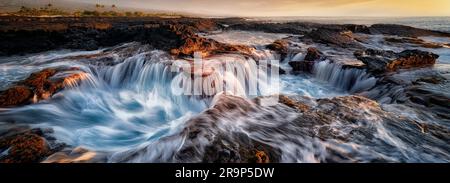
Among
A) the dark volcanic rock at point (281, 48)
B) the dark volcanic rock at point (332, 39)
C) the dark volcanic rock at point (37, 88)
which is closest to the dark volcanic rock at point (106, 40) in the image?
the dark volcanic rock at point (281, 48)

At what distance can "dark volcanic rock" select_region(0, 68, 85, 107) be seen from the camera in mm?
6859

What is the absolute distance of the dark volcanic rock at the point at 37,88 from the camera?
270 inches

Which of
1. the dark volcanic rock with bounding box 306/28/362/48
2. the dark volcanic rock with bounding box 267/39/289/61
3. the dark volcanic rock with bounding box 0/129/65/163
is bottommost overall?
the dark volcanic rock with bounding box 0/129/65/163

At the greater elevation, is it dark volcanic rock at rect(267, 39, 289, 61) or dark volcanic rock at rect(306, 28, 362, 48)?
dark volcanic rock at rect(306, 28, 362, 48)

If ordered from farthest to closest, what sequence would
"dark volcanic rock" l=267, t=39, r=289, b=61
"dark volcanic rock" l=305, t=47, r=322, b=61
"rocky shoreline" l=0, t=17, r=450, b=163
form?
"dark volcanic rock" l=267, t=39, r=289, b=61 < "dark volcanic rock" l=305, t=47, r=322, b=61 < "rocky shoreline" l=0, t=17, r=450, b=163

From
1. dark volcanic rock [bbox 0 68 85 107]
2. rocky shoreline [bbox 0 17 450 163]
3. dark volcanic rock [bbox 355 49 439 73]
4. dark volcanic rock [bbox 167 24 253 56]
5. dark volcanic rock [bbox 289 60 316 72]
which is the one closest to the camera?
rocky shoreline [bbox 0 17 450 163]

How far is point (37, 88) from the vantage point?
741 centimetres

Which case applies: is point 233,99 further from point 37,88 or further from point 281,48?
point 281,48

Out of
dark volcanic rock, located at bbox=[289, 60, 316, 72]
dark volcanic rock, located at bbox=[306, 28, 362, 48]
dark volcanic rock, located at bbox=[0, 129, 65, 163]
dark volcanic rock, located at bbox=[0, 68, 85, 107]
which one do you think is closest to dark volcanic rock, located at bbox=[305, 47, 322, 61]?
dark volcanic rock, located at bbox=[289, 60, 316, 72]

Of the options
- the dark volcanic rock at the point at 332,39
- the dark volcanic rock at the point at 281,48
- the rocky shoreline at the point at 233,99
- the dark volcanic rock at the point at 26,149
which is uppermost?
the dark volcanic rock at the point at 332,39

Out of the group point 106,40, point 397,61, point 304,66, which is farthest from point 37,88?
point 397,61

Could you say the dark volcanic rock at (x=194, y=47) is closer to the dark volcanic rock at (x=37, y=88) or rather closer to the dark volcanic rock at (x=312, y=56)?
the dark volcanic rock at (x=312, y=56)

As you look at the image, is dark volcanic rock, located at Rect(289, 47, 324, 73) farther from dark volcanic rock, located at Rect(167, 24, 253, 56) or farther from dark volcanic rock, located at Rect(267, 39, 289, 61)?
dark volcanic rock, located at Rect(167, 24, 253, 56)
